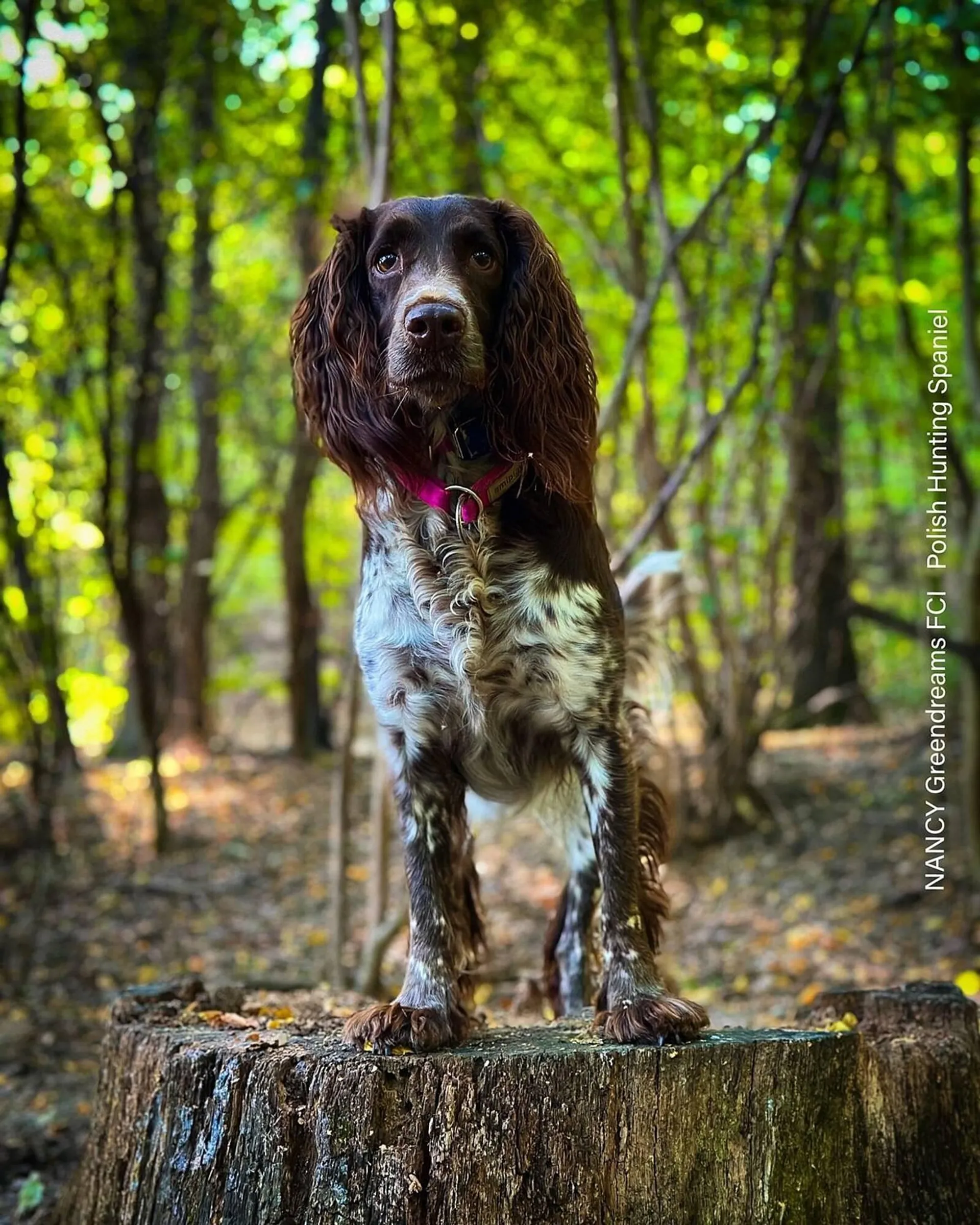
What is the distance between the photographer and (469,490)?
275 cm

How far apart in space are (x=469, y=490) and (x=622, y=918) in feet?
3.43

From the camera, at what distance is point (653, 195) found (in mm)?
5160

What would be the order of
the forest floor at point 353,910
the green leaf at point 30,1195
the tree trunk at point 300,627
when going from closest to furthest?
the green leaf at point 30,1195 < the forest floor at point 353,910 < the tree trunk at point 300,627

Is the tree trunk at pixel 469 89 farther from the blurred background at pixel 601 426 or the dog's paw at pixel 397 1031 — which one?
the dog's paw at pixel 397 1031

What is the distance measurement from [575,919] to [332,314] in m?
1.82

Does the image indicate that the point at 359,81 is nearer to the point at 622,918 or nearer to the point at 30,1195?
the point at 622,918

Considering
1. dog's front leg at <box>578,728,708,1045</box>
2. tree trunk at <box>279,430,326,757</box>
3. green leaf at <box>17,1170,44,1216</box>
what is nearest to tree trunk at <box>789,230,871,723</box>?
dog's front leg at <box>578,728,708,1045</box>

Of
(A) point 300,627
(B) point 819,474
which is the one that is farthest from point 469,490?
(A) point 300,627

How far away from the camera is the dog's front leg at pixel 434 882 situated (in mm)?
2832

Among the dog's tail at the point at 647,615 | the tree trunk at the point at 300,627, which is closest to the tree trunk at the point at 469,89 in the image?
the dog's tail at the point at 647,615

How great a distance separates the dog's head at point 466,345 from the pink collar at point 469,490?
0.11ft

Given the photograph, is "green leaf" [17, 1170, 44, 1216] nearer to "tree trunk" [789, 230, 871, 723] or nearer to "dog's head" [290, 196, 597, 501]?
"dog's head" [290, 196, 597, 501]

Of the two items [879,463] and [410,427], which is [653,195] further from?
[879,463]

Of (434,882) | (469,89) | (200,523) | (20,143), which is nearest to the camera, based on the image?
(434,882)
